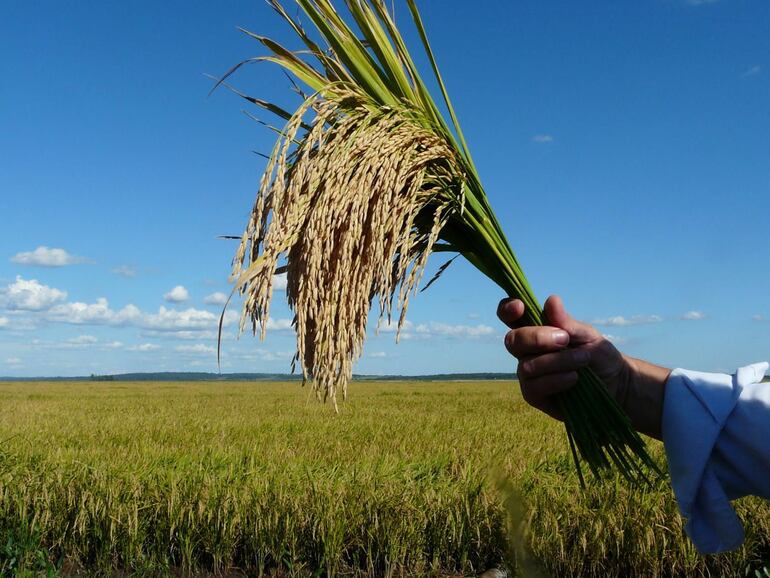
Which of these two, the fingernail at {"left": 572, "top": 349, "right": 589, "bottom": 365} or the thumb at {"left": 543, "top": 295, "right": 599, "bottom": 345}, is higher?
the thumb at {"left": 543, "top": 295, "right": 599, "bottom": 345}

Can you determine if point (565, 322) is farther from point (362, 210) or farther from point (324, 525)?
point (324, 525)

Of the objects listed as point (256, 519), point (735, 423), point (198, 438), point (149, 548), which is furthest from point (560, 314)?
point (198, 438)

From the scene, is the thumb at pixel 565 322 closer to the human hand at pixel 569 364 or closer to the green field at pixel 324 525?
the human hand at pixel 569 364

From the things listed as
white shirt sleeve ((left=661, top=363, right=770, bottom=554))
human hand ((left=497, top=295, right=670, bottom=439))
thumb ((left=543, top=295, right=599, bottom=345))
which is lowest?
white shirt sleeve ((left=661, top=363, right=770, bottom=554))

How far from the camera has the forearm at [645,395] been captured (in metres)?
1.88

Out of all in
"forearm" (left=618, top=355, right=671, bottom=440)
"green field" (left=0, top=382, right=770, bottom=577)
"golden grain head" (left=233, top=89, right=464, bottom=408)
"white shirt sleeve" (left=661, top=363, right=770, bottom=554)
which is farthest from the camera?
"green field" (left=0, top=382, right=770, bottom=577)

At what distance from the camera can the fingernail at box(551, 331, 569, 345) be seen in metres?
1.71

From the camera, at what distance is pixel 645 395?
1.89m

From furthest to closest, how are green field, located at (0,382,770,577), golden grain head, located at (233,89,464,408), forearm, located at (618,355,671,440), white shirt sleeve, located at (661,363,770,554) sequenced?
green field, located at (0,382,770,577) → forearm, located at (618,355,671,440) → white shirt sleeve, located at (661,363,770,554) → golden grain head, located at (233,89,464,408)

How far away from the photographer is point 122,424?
1184 centimetres

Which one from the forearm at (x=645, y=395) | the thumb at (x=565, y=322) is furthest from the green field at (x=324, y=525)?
the thumb at (x=565, y=322)

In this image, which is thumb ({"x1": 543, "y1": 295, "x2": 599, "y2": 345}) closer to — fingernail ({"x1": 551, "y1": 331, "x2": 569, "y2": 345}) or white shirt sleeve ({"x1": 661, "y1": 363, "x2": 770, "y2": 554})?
fingernail ({"x1": 551, "y1": 331, "x2": 569, "y2": 345})

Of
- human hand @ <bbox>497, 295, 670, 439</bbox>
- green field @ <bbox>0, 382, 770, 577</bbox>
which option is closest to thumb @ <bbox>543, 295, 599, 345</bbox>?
human hand @ <bbox>497, 295, 670, 439</bbox>

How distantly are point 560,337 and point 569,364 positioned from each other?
73mm
